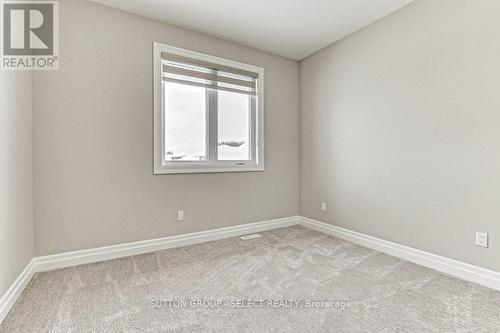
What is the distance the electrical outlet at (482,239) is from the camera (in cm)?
207

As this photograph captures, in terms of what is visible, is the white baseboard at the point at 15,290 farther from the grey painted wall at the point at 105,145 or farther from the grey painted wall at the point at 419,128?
the grey painted wall at the point at 419,128

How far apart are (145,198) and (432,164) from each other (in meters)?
2.99

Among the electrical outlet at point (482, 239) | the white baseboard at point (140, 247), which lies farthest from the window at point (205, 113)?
the electrical outlet at point (482, 239)

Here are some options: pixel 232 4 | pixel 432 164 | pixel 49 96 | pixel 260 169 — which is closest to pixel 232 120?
pixel 260 169

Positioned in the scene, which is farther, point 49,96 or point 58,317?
point 49,96

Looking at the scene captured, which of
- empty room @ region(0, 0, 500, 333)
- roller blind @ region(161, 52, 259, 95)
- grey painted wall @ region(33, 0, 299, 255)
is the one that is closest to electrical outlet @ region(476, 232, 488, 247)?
empty room @ region(0, 0, 500, 333)

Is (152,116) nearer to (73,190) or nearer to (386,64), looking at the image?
(73,190)

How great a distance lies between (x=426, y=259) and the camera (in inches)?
95.3

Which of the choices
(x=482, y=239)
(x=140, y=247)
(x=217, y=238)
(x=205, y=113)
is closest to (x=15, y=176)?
(x=140, y=247)

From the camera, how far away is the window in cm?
295

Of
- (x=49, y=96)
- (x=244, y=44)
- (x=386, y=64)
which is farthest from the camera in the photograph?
(x=244, y=44)

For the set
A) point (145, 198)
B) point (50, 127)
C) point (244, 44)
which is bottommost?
point (145, 198)

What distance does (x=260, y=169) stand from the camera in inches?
143

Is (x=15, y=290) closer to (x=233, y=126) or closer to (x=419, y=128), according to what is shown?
(x=233, y=126)
